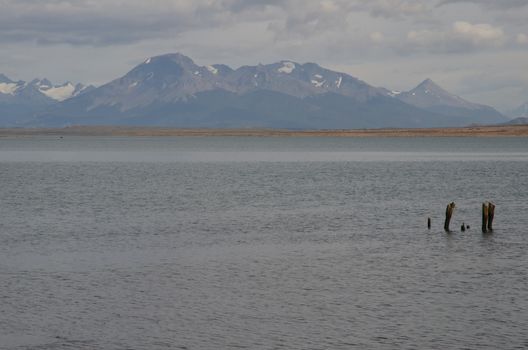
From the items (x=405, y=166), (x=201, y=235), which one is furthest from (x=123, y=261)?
(x=405, y=166)

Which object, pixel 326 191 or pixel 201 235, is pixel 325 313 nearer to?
pixel 201 235

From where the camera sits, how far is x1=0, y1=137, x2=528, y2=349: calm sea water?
26.8m

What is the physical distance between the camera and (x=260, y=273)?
36.5m

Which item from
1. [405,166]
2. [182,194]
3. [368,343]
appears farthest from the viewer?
[405,166]

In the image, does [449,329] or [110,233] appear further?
[110,233]

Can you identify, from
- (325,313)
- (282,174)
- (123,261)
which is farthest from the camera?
(282,174)

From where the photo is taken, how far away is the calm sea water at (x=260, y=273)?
2678 cm

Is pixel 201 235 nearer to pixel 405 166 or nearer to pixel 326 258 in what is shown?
pixel 326 258

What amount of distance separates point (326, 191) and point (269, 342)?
5436 cm

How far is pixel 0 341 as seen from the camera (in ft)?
84.2

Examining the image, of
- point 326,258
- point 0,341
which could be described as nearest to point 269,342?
point 0,341

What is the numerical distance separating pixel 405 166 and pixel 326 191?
4783 cm

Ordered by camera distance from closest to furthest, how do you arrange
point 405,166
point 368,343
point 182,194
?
point 368,343 → point 182,194 → point 405,166

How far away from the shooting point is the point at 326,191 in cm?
7962
